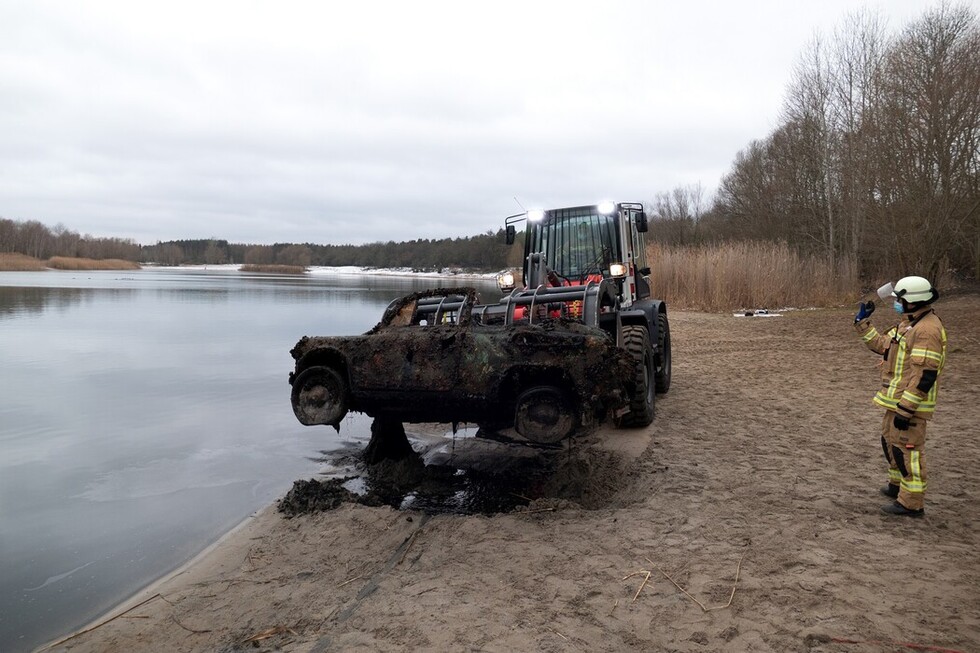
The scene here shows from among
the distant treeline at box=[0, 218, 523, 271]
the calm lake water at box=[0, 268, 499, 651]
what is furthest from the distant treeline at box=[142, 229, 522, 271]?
the calm lake water at box=[0, 268, 499, 651]

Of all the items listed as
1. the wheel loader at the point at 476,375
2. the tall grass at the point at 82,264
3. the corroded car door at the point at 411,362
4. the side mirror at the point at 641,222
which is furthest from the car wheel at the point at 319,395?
the tall grass at the point at 82,264

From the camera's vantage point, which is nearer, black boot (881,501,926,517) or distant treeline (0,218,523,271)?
black boot (881,501,926,517)

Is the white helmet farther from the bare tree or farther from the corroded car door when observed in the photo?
the bare tree

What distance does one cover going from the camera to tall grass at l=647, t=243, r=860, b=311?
23219 millimetres

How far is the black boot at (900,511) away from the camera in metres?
4.09

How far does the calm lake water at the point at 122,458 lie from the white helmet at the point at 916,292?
16.8 feet

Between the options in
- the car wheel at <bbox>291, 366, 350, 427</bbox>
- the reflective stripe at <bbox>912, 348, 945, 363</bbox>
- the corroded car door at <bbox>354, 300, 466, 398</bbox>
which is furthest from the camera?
the car wheel at <bbox>291, 366, 350, 427</bbox>

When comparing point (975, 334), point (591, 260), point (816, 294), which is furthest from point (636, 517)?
point (816, 294)

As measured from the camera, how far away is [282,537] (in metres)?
4.44

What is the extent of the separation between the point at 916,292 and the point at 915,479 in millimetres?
1180

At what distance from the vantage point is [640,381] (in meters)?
6.29

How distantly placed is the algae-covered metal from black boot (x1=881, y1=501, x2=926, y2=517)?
1.77 meters

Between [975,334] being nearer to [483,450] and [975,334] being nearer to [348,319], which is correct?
[483,450]

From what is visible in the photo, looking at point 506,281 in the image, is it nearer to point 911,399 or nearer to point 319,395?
point 319,395
